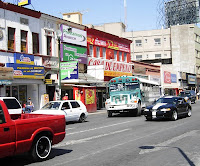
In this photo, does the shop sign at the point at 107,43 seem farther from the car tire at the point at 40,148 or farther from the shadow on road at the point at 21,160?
the car tire at the point at 40,148

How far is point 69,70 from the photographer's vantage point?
2781cm

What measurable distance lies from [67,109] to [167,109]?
6095mm

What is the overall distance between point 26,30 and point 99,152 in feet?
64.1

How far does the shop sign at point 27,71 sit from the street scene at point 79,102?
79 mm

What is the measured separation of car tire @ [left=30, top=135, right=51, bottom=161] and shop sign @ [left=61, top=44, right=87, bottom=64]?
21992 millimetres

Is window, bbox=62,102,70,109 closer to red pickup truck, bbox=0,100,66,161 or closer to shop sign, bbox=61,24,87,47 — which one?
red pickup truck, bbox=0,100,66,161

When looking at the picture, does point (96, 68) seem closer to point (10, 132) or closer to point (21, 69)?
point (21, 69)

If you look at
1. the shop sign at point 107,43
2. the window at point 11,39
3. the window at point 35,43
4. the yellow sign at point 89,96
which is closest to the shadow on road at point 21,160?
the window at point 11,39

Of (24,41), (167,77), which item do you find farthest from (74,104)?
(167,77)

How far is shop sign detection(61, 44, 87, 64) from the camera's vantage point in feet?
98.6

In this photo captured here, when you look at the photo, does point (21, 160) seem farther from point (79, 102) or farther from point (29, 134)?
point (79, 102)

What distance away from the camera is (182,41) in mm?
74125

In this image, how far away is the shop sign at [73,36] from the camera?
30339 mm

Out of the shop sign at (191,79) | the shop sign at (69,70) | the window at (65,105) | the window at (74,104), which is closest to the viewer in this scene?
the window at (65,105)
